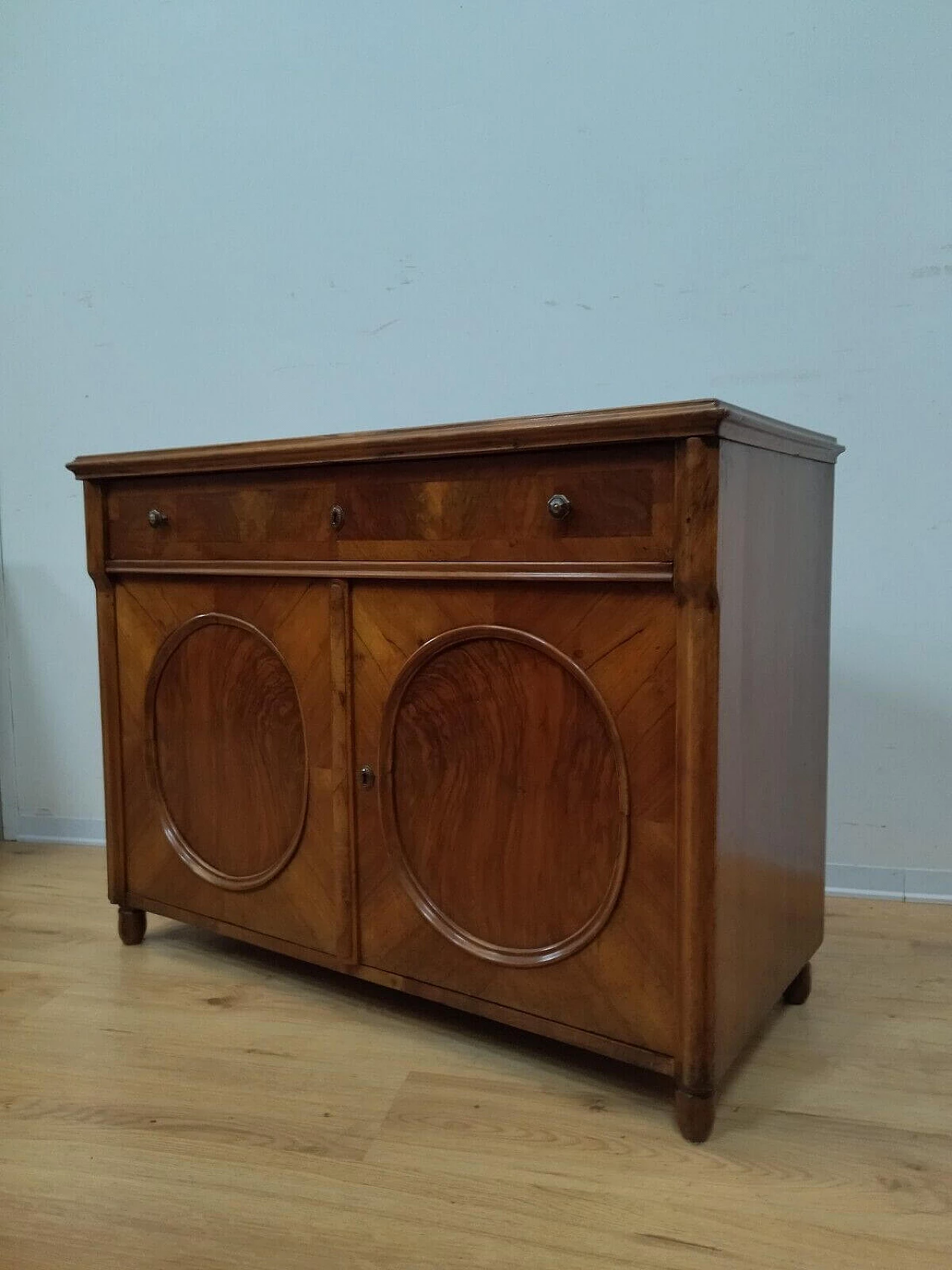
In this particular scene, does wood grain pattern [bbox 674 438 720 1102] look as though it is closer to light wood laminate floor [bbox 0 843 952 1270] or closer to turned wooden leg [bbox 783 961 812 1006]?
light wood laminate floor [bbox 0 843 952 1270]

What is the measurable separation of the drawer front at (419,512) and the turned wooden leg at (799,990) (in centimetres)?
81

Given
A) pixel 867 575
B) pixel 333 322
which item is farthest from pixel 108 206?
pixel 867 575

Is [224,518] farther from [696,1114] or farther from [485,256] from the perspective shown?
[696,1114]

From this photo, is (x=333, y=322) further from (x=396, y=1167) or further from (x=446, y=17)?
(x=396, y=1167)

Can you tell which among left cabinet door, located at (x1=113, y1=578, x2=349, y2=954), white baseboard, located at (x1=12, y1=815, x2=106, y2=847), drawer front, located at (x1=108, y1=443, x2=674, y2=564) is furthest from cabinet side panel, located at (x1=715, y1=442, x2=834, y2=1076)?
white baseboard, located at (x1=12, y1=815, x2=106, y2=847)

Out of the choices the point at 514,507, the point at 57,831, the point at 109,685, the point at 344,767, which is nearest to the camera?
the point at 514,507

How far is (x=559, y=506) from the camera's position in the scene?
1.21 meters

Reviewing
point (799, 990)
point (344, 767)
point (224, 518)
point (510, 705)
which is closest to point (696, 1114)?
point (799, 990)

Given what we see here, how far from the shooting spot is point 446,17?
2.05 meters

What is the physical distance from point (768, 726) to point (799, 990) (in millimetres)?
519

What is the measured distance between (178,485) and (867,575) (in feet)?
4.31

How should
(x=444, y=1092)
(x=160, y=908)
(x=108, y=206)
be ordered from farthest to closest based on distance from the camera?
Result: (x=108, y=206) < (x=160, y=908) < (x=444, y=1092)

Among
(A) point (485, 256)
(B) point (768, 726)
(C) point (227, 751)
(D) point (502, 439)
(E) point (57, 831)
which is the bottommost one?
(E) point (57, 831)

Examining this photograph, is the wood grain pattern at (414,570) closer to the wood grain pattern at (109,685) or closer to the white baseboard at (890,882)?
the wood grain pattern at (109,685)
